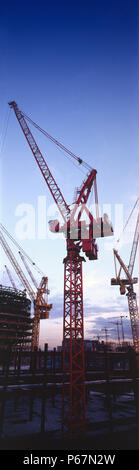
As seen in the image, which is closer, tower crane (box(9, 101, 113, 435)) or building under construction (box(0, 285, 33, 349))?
tower crane (box(9, 101, 113, 435))

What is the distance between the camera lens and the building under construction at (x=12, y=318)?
50750 mm

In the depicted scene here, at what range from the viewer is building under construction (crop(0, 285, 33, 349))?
50750mm

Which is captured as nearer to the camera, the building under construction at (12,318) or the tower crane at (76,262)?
the tower crane at (76,262)

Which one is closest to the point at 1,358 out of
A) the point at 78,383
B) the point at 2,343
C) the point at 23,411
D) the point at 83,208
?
the point at 2,343

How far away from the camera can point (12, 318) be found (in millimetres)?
52656

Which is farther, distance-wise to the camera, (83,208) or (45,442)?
(83,208)

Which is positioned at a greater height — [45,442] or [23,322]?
[23,322]

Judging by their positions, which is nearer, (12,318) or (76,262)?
(76,262)
